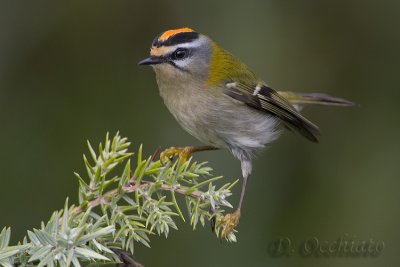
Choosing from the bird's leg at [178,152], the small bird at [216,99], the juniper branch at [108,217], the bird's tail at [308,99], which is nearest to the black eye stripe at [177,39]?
the small bird at [216,99]

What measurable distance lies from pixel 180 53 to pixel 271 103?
0.55m

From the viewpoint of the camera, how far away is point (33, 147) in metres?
3.28

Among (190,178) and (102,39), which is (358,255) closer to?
(190,178)

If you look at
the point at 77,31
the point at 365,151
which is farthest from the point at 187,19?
the point at 365,151

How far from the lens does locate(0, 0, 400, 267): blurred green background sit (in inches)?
125

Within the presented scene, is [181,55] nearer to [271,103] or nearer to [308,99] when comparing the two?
[271,103]

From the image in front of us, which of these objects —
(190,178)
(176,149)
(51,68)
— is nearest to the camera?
(190,178)

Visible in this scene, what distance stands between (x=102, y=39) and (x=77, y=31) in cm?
16

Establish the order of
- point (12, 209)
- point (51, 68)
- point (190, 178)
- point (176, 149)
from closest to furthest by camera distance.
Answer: point (190, 178), point (176, 149), point (12, 209), point (51, 68)

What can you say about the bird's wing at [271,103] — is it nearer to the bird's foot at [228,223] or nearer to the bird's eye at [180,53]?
the bird's eye at [180,53]

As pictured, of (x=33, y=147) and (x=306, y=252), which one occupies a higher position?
(x=33, y=147)

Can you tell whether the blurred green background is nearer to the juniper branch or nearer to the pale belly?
the pale belly

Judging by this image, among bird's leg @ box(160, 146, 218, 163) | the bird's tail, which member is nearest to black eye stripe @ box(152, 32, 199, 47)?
bird's leg @ box(160, 146, 218, 163)

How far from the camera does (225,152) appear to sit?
3342 mm
